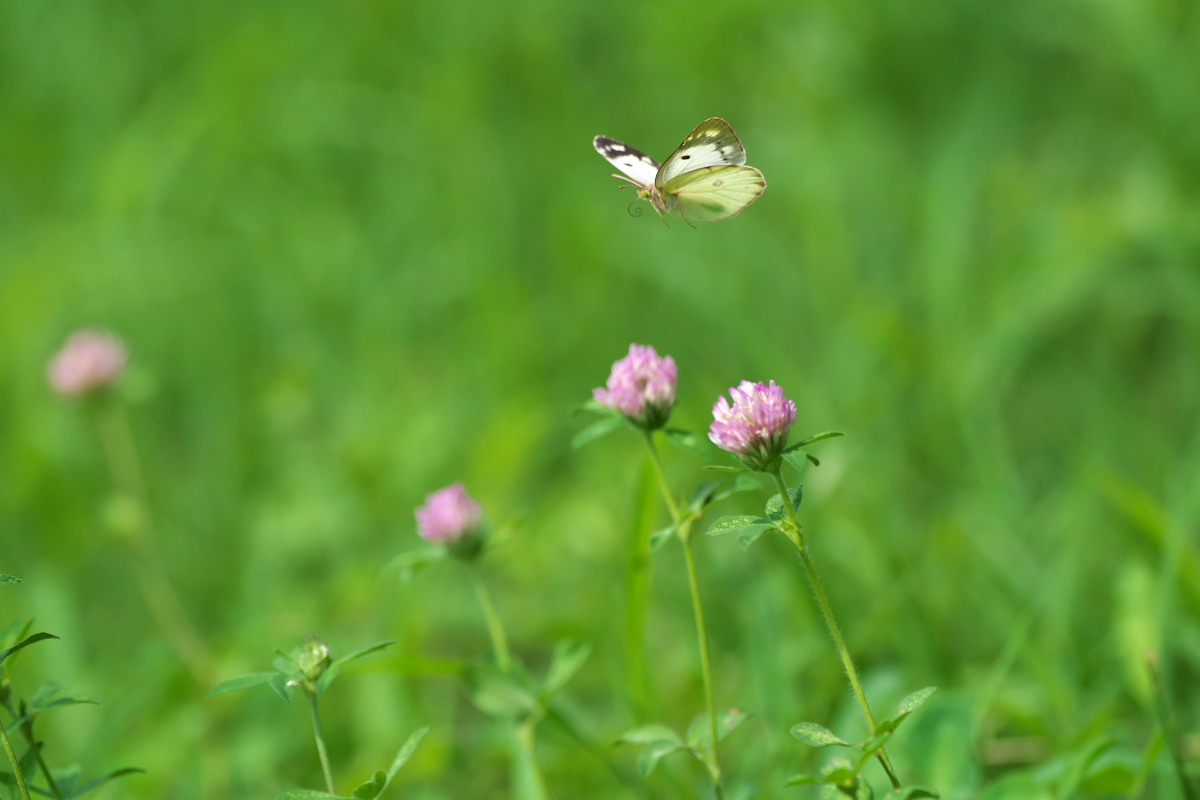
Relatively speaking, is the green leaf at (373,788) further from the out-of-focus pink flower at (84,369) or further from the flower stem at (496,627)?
the out-of-focus pink flower at (84,369)

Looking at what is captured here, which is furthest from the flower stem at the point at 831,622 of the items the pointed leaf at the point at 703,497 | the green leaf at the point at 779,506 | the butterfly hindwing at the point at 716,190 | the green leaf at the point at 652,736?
the butterfly hindwing at the point at 716,190

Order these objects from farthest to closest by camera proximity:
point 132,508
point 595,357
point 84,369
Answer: point 595,357 < point 84,369 < point 132,508

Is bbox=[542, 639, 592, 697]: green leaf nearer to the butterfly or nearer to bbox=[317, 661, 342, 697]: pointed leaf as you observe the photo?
bbox=[317, 661, 342, 697]: pointed leaf

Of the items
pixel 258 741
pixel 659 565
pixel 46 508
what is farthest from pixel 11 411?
pixel 659 565

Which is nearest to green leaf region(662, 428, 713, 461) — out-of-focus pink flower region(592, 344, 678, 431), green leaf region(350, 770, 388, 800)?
out-of-focus pink flower region(592, 344, 678, 431)

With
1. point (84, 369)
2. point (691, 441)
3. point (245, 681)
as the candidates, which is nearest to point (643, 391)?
point (691, 441)

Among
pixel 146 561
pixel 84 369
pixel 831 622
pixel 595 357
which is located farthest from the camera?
pixel 595 357

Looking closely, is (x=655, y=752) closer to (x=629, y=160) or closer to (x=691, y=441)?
(x=691, y=441)

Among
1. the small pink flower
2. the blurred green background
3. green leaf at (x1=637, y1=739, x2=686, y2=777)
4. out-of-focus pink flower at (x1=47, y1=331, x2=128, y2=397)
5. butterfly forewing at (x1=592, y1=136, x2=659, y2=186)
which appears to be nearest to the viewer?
green leaf at (x1=637, y1=739, x2=686, y2=777)
